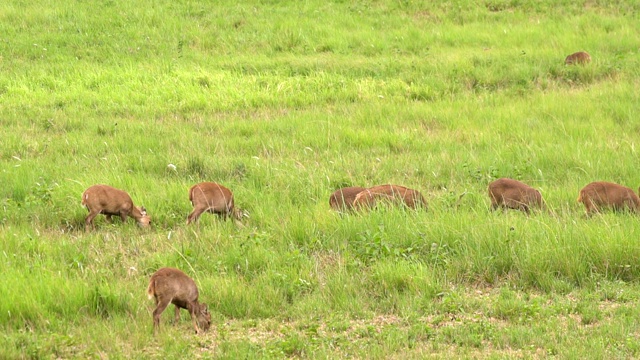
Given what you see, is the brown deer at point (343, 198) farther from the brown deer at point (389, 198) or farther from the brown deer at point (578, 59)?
the brown deer at point (578, 59)

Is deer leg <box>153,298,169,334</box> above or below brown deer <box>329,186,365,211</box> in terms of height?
above

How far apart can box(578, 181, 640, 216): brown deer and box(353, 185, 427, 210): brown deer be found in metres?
1.60

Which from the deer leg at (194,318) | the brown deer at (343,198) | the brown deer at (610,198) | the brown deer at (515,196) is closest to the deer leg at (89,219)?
the brown deer at (343,198)

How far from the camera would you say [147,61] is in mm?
16578

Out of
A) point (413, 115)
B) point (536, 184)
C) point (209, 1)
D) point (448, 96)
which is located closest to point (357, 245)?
point (536, 184)

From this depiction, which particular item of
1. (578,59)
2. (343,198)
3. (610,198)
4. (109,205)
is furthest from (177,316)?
(578,59)

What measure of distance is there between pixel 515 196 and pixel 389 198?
1.25 m

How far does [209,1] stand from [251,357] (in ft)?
53.6

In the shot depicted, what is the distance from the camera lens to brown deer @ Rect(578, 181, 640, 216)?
27.5ft

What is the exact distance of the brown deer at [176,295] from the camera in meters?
5.91

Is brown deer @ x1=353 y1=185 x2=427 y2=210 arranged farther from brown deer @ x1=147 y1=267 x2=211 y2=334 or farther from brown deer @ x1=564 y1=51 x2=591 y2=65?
brown deer @ x1=564 y1=51 x2=591 y2=65

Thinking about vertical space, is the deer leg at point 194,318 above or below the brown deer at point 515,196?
above

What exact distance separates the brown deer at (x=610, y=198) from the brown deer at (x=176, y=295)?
418 cm

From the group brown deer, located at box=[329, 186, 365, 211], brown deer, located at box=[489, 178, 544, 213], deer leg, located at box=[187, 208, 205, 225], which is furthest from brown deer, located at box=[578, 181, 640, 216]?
deer leg, located at box=[187, 208, 205, 225]
